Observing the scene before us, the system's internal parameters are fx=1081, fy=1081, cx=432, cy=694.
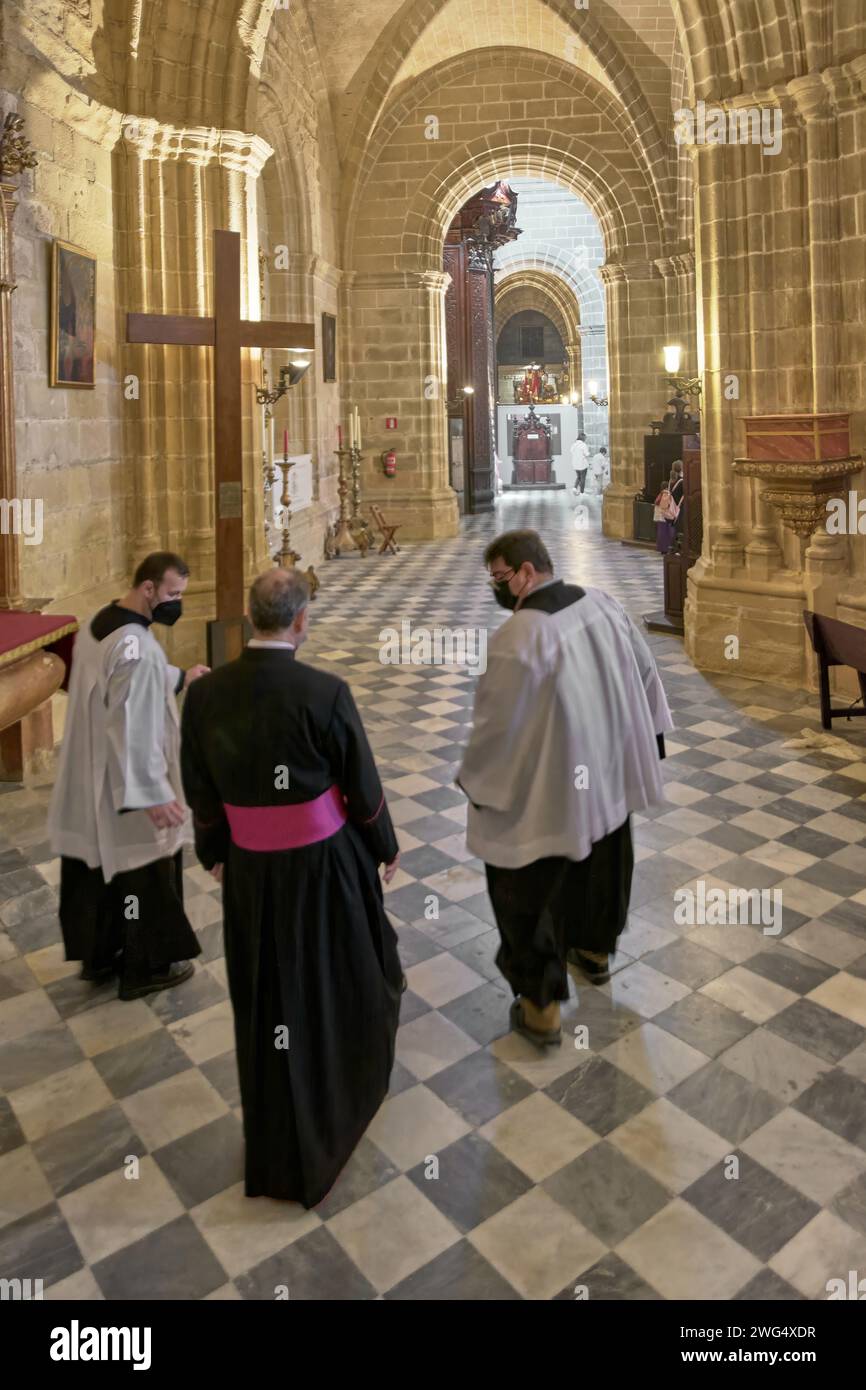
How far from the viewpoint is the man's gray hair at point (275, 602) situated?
289 centimetres

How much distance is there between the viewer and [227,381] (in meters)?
7.63

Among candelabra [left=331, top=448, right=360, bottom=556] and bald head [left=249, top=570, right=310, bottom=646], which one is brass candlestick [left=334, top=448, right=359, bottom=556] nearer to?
candelabra [left=331, top=448, right=360, bottom=556]

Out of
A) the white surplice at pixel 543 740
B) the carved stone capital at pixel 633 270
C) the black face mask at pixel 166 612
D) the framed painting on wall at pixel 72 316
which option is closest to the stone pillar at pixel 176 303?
the framed painting on wall at pixel 72 316

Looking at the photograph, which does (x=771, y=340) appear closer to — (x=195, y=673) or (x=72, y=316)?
(x=72, y=316)

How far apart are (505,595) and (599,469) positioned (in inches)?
1180

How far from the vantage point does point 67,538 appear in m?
7.77

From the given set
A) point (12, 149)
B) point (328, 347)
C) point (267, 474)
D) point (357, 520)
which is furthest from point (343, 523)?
point (12, 149)

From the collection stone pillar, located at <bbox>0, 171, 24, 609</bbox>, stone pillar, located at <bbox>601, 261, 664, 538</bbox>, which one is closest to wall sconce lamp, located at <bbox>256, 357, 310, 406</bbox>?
stone pillar, located at <bbox>0, 171, 24, 609</bbox>

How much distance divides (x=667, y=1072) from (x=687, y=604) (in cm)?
650

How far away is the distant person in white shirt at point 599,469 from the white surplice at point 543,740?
1109 inches

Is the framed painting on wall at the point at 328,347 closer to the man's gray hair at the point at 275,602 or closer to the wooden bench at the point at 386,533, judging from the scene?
the wooden bench at the point at 386,533

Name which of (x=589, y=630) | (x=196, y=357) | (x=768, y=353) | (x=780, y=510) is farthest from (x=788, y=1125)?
(x=196, y=357)

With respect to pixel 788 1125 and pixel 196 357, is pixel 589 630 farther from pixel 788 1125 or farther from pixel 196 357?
pixel 196 357

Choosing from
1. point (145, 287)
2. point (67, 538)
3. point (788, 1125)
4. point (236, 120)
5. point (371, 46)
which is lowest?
point (788, 1125)
